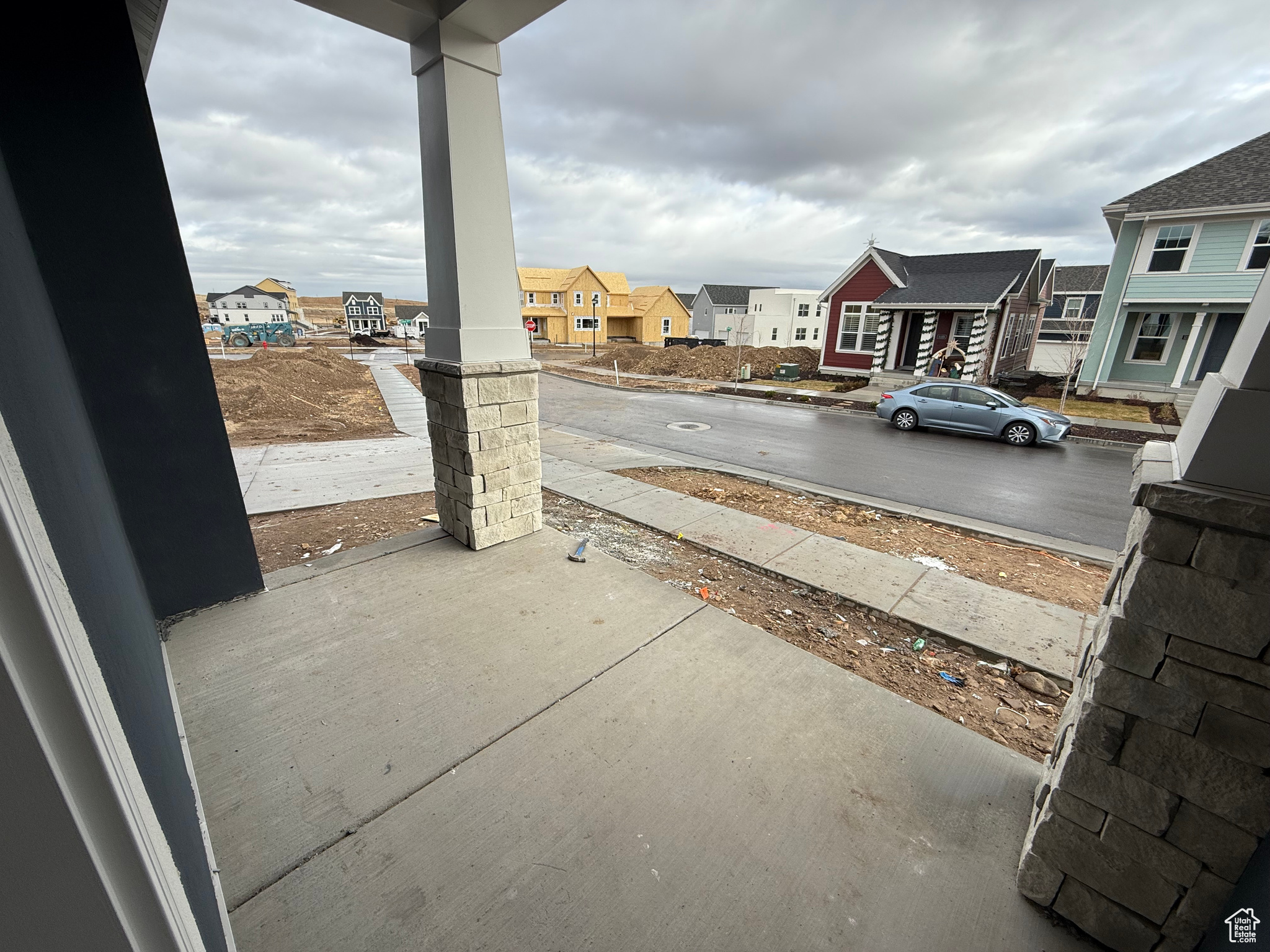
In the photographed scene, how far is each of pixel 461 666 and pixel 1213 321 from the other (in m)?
22.0

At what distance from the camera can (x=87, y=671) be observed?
817 millimetres

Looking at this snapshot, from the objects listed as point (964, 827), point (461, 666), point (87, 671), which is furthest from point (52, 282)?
point (964, 827)

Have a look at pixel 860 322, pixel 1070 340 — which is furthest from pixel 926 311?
pixel 1070 340

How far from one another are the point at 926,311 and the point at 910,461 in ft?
42.6

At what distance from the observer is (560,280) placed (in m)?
51.5

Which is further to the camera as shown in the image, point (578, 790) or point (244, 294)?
point (244, 294)

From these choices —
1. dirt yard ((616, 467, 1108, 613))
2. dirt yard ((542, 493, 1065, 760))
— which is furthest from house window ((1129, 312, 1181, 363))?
dirt yard ((542, 493, 1065, 760))

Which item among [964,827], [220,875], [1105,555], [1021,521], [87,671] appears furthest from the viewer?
[1021,521]

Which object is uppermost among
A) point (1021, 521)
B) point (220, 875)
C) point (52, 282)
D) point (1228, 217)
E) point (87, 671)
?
point (1228, 217)

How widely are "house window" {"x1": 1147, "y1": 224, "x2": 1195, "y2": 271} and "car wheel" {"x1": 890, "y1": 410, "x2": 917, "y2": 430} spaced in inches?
369

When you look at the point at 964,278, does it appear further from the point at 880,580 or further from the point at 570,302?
the point at 570,302

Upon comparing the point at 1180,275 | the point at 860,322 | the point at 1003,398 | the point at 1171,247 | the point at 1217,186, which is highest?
the point at 1217,186

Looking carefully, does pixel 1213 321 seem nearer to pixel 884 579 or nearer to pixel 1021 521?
pixel 1021 521

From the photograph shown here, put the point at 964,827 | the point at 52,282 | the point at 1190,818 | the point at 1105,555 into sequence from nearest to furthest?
1. the point at 1190,818
2. the point at 964,827
3. the point at 52,282
4. the point at 1105,555
